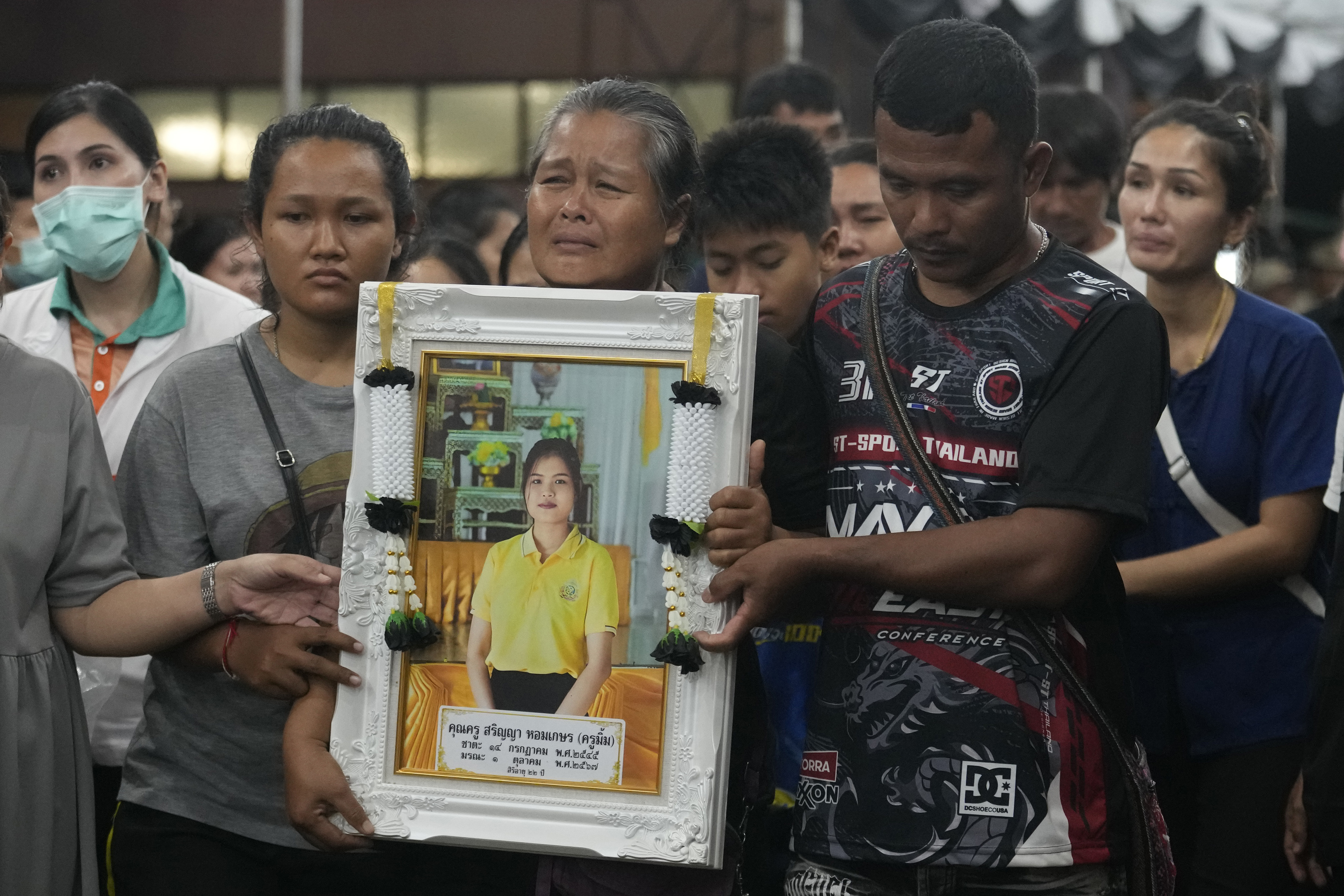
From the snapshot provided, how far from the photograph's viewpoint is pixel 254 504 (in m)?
2.79

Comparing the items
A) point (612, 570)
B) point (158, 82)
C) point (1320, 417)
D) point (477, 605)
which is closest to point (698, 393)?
point (612, 570)

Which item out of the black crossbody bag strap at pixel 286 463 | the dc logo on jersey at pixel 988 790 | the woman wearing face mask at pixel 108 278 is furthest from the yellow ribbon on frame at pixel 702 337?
the woman wearing face mask at pixel 108 278

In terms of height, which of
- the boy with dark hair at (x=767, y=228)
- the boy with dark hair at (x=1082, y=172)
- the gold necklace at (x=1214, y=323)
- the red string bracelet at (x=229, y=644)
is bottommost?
the red string bracelet at (x=229, y=644)

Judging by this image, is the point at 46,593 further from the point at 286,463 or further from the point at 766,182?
the point at 766,182

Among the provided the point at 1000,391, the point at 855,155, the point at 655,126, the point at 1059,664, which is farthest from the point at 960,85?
the point at 855,155

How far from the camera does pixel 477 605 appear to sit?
244 cm

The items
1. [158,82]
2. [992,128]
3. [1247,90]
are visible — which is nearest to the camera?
[992,128]

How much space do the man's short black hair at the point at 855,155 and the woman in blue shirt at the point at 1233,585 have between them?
137 cm

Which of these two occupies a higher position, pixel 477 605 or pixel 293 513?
pixel 293 513

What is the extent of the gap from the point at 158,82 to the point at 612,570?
14233mm

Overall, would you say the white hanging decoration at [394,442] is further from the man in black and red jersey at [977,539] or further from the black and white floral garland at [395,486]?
the man in black and red jersey at [977,539]

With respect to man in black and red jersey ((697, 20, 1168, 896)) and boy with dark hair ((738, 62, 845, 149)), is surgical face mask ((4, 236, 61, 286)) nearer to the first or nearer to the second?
boy with dark hair ((738, 62, 845, 149))

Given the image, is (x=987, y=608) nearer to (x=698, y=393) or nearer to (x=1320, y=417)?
(x=698, y=393)

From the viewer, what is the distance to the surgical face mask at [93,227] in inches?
156
